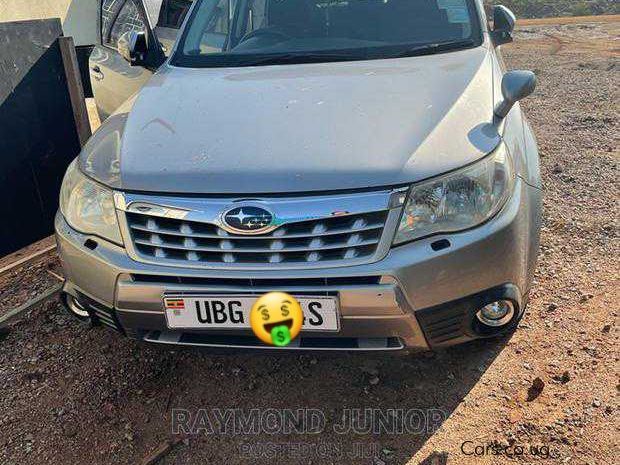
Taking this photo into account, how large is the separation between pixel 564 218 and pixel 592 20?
42.5 feet

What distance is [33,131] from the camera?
372 cm

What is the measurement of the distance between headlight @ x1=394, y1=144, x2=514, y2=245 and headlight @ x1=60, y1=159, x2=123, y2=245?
39.9 inches

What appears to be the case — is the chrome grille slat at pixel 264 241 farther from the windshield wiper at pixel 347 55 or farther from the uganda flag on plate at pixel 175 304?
the windshield wiper at pixel 347 55

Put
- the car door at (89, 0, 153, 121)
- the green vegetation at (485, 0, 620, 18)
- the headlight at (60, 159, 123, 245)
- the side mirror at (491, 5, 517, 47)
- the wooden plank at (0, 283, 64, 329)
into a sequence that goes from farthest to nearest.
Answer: the green vegetation at (485, 0, 620, 18) < the car door at (89, 0, 153, 121) < the side mirror at (491, 5, 517, 47) < the wooden plank at (0, 283, 64, 329) < the headlight at (60, 159, 123, 245)

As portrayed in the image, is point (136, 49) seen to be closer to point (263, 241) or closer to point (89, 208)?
point (89, 208)

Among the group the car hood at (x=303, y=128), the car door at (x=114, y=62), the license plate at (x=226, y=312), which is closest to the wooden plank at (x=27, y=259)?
the car door at (x=114, y=62)

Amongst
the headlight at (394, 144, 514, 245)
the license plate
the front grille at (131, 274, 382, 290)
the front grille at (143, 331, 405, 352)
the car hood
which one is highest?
the car hood

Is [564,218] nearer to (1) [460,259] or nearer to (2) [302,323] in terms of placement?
(1) [460,259]

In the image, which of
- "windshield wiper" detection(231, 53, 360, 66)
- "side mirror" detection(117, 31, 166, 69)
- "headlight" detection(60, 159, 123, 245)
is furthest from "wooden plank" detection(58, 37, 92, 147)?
"headlight" detection(60, 159, 123, 245)

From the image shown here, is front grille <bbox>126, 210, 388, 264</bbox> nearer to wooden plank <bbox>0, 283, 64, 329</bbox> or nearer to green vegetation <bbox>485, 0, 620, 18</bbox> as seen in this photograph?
wooden plank <bbox>0, 283, 64, 329</bbox>

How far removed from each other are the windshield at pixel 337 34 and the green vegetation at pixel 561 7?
51.2 feet

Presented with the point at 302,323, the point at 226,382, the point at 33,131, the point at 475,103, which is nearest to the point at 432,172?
the point at 475,103

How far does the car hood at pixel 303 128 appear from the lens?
1.96 meters

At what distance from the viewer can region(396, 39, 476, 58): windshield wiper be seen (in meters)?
2.78
